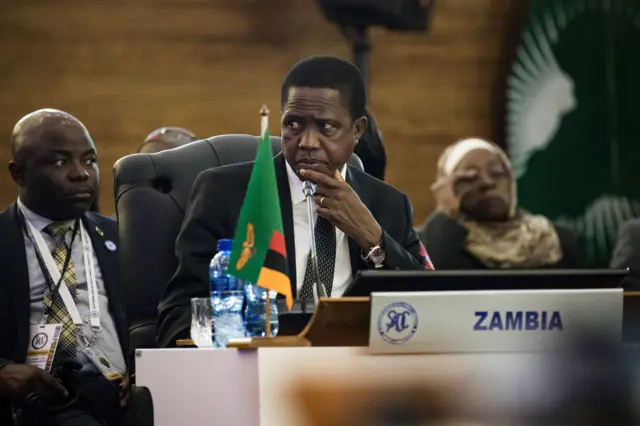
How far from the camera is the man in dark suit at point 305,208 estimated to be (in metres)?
2.71

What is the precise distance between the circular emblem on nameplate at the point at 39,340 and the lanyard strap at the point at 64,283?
8 cm

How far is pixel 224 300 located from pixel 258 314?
12 cm

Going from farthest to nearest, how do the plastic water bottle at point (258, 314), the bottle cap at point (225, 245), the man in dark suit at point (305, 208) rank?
the man in dark suit at point (305, 208), the bottle cap at point (225, 245), the plastic water bottle at point (258, 314)

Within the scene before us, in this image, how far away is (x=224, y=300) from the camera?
2510 millimetres

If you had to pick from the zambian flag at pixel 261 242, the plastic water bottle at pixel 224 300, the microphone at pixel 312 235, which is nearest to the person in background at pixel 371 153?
the microphone at pixel 312 235

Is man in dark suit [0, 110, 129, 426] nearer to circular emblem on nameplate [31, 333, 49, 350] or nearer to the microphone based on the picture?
circular emblem on nameplate [31, 333, 49, 350]

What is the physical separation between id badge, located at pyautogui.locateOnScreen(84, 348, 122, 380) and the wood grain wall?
3.27 metres

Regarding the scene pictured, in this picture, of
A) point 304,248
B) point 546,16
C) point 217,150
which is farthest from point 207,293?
point 546,16

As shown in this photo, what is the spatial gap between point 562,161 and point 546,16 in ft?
3.04

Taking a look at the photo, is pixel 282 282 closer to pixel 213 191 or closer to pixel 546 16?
pixel 213 191

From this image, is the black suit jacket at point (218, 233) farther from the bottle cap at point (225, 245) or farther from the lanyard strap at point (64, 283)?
the lanyard strap at point (64, 283)

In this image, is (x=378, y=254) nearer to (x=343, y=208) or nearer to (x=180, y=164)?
(x=343, y=208)

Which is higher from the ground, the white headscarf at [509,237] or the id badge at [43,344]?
the white headscarf at [509,237]

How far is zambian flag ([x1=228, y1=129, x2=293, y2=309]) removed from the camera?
2.18m
